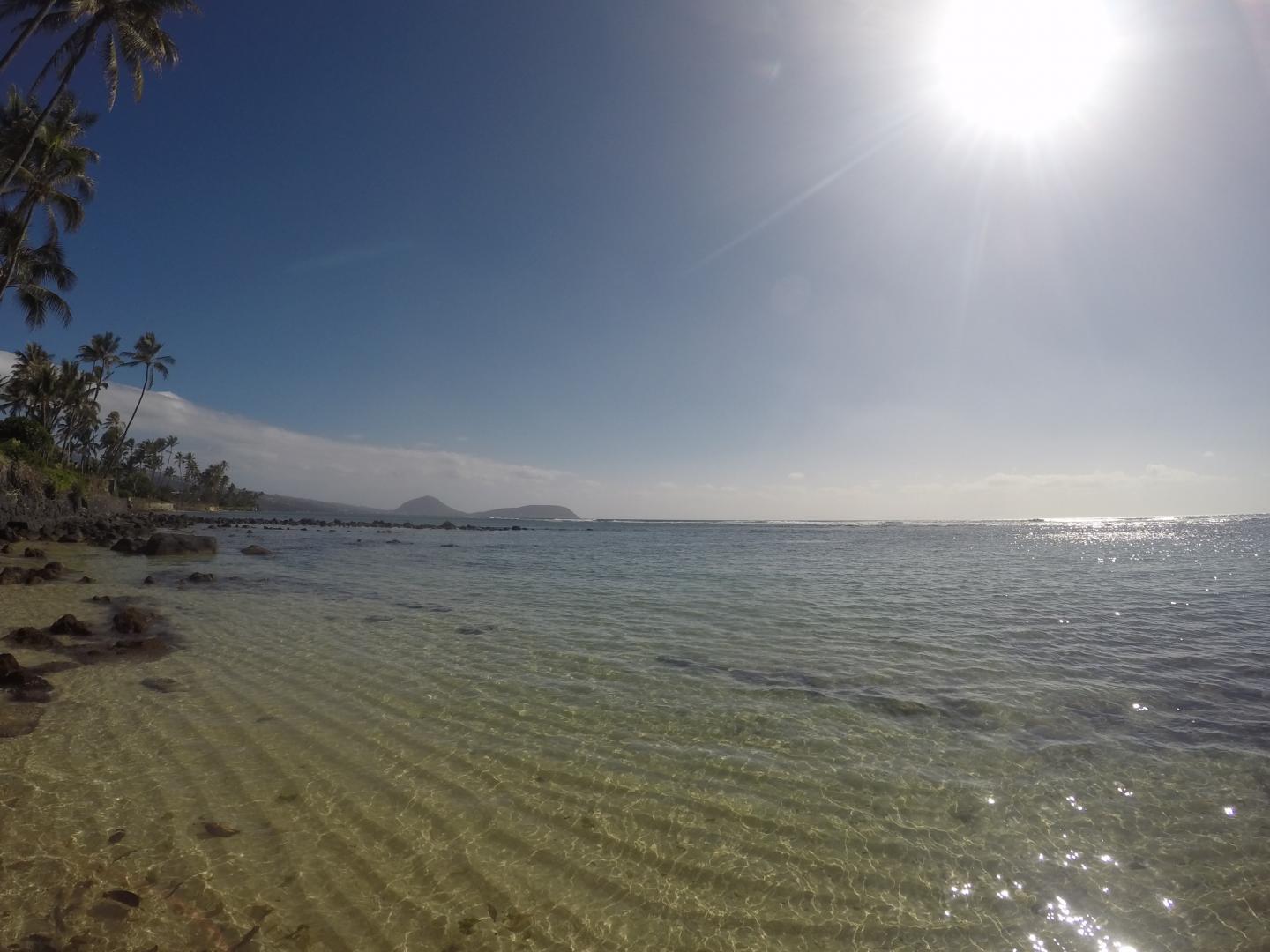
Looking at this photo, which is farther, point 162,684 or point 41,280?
point 41,280

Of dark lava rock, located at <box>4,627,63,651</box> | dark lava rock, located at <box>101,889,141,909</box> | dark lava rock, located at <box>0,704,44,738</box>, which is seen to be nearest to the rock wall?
dark lava rock, located at <box>4,627,63,651</box>

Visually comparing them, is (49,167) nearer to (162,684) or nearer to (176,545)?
(176,545)

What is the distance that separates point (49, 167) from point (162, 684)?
37.3 meters

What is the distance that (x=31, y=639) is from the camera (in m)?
11.2

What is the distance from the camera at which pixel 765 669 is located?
1163 centimetres

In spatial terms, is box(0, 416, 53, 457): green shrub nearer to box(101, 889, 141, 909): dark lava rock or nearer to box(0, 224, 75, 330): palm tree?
box(0, 224, 75, 330): palm tree

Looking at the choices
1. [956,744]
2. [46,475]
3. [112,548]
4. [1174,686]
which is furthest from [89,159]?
[1174,686]

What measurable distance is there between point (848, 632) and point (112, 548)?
130 ft

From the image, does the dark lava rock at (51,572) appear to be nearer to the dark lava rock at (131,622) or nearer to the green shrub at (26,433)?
the dark lava rock at (131,622)

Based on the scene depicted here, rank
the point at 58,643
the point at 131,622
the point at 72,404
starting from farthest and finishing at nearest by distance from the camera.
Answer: the point at 72,404, the point at 131,622, the point at 58,643

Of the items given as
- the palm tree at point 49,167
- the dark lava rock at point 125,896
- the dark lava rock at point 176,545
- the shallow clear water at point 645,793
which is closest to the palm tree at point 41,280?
the palm tree at point 49,167

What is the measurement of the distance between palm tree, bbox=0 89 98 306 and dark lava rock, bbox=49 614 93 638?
29.2 metres

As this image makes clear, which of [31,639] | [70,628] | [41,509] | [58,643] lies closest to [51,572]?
[70,628]

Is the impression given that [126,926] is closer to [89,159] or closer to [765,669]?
[765,669]
